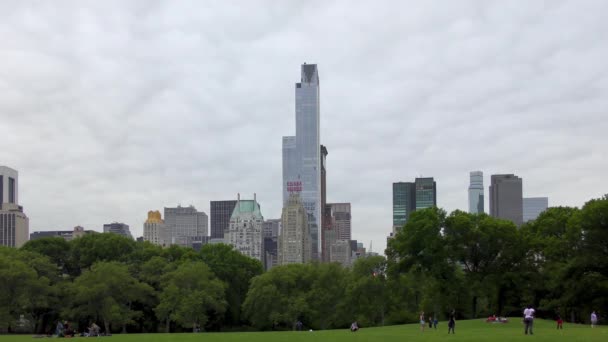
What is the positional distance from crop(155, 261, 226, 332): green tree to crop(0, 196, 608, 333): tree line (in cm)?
13

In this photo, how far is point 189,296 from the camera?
3034 inches

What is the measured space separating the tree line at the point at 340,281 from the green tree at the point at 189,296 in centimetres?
13

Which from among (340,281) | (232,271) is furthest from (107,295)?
(340,281)

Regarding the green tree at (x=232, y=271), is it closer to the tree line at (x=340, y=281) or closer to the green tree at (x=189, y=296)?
the tree line at (x=340, y=281)

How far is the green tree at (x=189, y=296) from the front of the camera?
76812 millimetres

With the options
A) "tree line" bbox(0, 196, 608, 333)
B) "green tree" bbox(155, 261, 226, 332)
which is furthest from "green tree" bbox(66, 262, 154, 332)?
"green tree" bbox(155, 261, 226, 332)

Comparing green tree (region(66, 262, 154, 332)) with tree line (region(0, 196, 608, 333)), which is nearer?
tree line (region(0, 196, 608, 333))

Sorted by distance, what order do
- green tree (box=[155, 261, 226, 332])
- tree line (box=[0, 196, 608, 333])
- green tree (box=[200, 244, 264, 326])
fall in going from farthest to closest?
green tree (box=[200, 244, 264, 326]), green tree (box=[155, 261, 226, 332]), tree line (box=[0, 196, 608, 333])

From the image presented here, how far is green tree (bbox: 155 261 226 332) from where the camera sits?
7681 centimetres

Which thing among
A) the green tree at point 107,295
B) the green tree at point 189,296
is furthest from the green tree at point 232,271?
the green tree at point 107,295

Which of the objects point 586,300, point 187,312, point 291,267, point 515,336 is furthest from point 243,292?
point 515,336

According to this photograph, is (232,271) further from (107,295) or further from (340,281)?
(107,295)

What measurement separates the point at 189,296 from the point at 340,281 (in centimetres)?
1805

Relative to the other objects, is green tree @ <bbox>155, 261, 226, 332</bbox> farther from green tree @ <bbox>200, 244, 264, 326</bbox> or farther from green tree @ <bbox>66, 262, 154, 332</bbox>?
green tree @ <bbox>200, 244, 264, 326</bbox>
